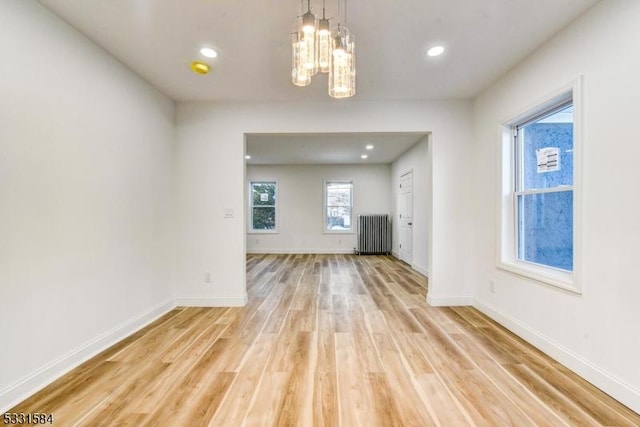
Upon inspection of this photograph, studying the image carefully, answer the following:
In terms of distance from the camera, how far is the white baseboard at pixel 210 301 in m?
3.36

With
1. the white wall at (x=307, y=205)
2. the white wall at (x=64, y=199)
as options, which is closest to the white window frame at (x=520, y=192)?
the white wall at (x=64, y=199)

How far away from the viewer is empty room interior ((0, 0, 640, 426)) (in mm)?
1620

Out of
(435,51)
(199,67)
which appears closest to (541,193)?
(435,51)

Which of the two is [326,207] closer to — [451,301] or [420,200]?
[420,200]

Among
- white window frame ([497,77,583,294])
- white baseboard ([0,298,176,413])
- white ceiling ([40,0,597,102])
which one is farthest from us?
white window frame ([497,77,583,294])

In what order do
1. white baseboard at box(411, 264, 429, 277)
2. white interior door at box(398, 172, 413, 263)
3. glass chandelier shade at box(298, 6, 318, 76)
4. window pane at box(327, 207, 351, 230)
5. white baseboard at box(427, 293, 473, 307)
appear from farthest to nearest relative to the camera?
window pane at box(327, 207, 351, 230)
white interior door at box(398, 172, 413, 263)
white baseboard at box(411, 264, 429, 277)
white baseboard at box(427, 293, 473, 307)
glass chandelier shade at box(298, 6, 318, 76)

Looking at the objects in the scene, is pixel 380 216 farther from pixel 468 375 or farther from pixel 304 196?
pixel 468 375

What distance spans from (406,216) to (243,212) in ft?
13.5

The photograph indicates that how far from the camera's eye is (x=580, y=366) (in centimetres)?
191

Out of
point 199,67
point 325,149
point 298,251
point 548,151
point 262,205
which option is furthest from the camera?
point 262,205

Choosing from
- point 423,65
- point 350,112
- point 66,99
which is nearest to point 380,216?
point 350,112

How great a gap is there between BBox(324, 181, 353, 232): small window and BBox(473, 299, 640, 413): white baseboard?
5317mm

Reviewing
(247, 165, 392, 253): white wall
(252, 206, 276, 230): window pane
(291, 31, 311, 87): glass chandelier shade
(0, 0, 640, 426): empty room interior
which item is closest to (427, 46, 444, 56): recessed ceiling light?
(0, 0, 640, 426): empty room interior

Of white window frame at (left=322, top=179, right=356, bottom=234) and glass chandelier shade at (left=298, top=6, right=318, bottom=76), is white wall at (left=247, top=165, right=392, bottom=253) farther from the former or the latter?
glass chandelier shade at (left=298, top=6, right=318, bottom=76)
